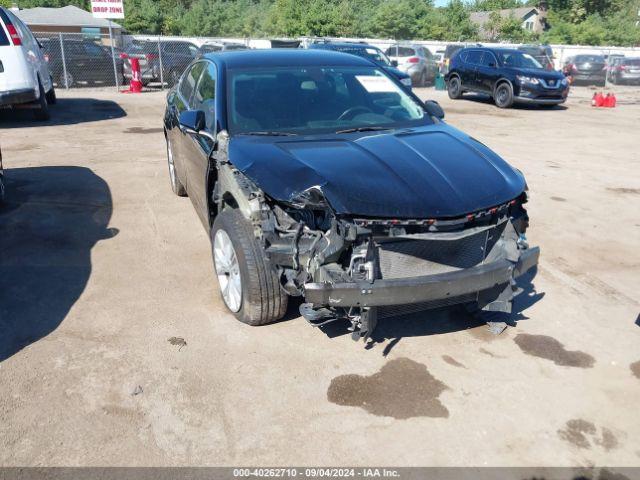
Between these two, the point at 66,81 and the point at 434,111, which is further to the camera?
the point at 66,81

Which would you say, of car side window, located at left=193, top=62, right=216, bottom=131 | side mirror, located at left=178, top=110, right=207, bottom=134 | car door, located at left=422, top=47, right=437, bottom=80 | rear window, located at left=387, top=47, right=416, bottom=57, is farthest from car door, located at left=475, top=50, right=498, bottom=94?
side mirror, located at left=178, top=110, right=207, bottom=134

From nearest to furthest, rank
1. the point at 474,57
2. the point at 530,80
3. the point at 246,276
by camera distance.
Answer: the point at 246,276, the point at 530,80, the point at 474,57

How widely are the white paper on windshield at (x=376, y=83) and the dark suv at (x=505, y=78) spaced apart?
12791 millimetres

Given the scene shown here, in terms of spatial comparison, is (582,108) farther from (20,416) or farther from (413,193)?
(20,416)

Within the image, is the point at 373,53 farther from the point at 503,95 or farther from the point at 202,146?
the point at 202,146

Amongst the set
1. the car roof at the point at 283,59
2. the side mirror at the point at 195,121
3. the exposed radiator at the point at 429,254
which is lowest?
the exposed radiator at the point at 429,254

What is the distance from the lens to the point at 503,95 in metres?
16.9

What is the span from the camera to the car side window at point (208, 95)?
4352 mm

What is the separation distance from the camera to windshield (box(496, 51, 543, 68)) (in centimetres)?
1717

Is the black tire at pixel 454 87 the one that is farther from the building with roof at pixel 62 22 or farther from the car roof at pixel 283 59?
the building with roof at pixel 62 22

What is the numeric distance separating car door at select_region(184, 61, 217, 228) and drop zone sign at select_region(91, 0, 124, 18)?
→ 1578 cm

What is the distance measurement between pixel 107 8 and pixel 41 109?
829cm

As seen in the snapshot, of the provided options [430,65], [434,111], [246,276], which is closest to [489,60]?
[430,65]

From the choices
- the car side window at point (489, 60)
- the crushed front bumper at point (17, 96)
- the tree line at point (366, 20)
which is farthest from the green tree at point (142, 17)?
the crushed front bumper at point (17, 96)
